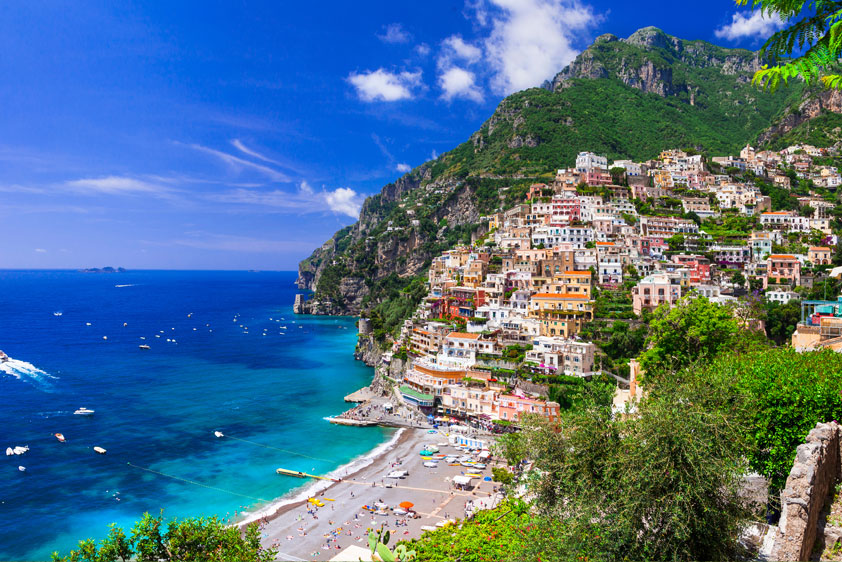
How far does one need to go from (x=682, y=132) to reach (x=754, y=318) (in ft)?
344

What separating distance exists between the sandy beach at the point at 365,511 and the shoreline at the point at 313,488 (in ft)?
0.42

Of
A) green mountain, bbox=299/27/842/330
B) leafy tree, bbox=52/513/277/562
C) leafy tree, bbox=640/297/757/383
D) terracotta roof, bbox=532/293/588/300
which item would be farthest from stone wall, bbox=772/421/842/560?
green mountain, bbox=299/27/842/330

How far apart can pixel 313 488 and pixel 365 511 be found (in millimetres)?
5223

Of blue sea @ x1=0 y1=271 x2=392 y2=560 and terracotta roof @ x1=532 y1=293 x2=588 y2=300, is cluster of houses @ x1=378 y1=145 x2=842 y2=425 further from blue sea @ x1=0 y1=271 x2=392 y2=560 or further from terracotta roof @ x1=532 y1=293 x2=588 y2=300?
blue sea @ x1=0 y1=271 x2=392 y2=560

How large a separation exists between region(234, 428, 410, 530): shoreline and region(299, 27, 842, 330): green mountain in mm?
39200

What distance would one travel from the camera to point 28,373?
59625 millimetres

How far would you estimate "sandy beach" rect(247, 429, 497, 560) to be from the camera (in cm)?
2573

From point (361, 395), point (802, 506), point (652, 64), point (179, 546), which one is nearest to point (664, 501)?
point (802, 506)

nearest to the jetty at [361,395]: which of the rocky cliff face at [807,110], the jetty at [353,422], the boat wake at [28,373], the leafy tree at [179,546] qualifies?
the jetty at [353,422]

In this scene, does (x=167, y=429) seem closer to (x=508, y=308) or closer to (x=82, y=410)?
(x=82, y=410)

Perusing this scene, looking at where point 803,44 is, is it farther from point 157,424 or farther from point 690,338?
point 157,424

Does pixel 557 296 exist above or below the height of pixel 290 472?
above

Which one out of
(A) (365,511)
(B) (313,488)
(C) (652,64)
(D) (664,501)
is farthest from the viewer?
(C) (652,64)

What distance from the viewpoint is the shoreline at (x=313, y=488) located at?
28.7m
